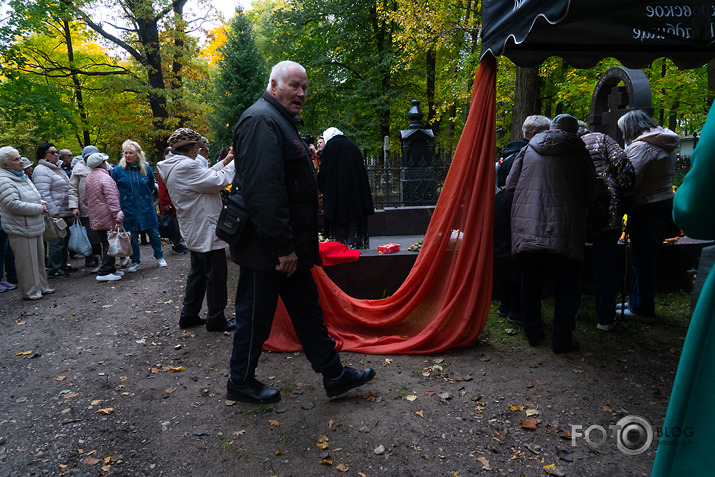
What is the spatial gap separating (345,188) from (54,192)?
506 centimetres

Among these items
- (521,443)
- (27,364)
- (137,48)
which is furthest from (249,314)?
(137,48)

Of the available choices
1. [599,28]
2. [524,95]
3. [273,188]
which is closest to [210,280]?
[273,188]

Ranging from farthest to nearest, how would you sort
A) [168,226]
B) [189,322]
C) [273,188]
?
[168,226], [189,322], [273,188]

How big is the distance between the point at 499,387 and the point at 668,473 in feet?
7.90

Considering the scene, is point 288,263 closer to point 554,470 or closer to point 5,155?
point 554,470

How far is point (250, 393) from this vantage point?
10.9ft

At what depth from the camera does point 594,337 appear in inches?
176

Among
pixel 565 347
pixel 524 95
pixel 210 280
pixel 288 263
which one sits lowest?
pixel 565 347

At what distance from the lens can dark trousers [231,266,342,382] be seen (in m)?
3.17

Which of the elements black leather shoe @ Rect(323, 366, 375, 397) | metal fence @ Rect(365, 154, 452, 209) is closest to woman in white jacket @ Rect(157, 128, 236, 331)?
black leather shoe @ Rect(323, 366, 375, 397)

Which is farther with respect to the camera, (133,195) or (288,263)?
(133,195)

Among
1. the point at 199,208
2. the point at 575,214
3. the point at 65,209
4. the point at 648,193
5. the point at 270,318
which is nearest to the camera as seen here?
the point at 270,318

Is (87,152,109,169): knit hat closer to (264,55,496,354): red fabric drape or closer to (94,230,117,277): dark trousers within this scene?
(94,230,117,277): dark trousers

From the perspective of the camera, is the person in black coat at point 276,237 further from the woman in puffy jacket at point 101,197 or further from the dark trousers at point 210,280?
the woman in puffy jacket at point 101,197
